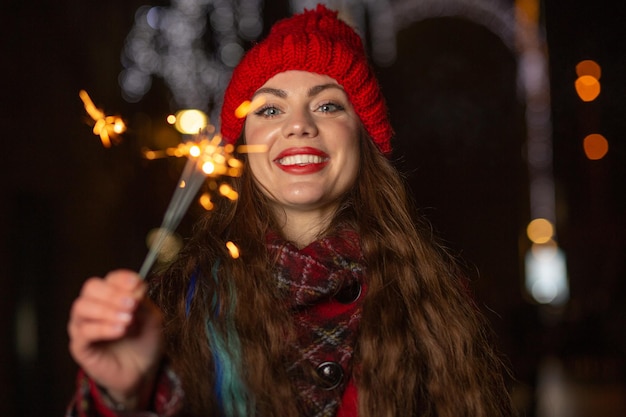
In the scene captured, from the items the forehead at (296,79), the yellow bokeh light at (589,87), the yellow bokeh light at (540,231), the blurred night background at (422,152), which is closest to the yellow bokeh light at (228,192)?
the forehead at (296,79)

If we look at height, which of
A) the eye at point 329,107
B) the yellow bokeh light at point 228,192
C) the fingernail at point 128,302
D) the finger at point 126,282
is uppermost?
the eye at point 329,107

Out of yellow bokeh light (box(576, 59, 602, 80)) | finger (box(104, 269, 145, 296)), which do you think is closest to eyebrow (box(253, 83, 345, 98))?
finger (box(104, 269, 145, 296))

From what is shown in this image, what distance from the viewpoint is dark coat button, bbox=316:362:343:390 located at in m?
2.04

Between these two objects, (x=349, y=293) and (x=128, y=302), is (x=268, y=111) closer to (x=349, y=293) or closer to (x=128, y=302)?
(x=349, y=293)

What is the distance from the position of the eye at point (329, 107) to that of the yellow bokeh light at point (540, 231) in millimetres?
16293

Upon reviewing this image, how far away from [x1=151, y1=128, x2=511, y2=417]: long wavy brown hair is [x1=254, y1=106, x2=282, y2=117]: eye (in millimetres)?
227

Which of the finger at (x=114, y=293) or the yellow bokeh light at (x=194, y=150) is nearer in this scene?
the finger at (x=114, y=293)

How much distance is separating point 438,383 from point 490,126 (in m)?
12.1

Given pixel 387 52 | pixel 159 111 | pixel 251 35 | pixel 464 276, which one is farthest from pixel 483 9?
pixel 464 276

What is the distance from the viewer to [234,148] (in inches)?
98.6

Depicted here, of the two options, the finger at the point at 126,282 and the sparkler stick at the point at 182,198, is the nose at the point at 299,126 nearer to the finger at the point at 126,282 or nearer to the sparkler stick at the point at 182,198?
the sparkler stick at the point at 182,198

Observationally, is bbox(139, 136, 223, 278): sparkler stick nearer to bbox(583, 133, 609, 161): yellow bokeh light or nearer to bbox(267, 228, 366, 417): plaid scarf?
bbox(267, 228, 366, 417): plaid scarf

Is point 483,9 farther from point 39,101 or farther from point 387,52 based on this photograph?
point 39,101

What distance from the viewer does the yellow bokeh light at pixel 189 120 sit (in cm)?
527
